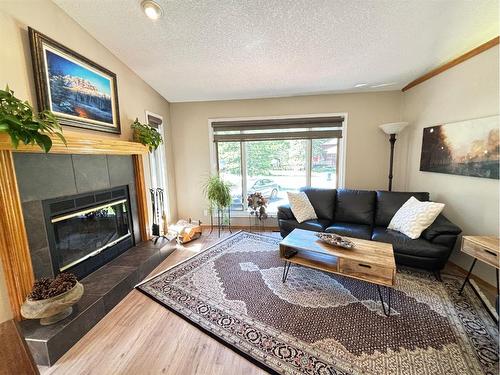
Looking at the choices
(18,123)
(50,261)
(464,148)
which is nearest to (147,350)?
(50,261)

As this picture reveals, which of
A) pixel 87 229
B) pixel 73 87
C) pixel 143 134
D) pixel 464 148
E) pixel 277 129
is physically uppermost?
pixel 73 87

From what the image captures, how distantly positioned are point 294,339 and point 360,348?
46 centimetres

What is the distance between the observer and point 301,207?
126 inches

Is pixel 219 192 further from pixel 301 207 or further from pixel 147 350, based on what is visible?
pixel 147 350

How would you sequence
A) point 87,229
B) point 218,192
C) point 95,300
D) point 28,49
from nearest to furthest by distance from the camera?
point 28,49 → point 95,300 → point 87,229 → point 218,192

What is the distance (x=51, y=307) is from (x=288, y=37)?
10.2 ft

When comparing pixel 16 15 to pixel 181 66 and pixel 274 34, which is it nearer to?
pixel 181 66

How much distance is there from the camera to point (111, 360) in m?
Result: 1.48

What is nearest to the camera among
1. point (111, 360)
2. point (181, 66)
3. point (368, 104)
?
point (111, 360)

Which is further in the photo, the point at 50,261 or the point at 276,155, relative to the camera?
the point at 276,155

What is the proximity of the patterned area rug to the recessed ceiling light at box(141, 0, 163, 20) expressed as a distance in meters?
2.67

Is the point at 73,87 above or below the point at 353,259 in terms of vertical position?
above

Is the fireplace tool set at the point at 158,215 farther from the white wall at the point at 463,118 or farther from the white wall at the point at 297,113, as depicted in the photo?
the white wall at the point at 463,118

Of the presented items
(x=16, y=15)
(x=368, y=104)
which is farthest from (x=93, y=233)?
(x=368, y=104)
